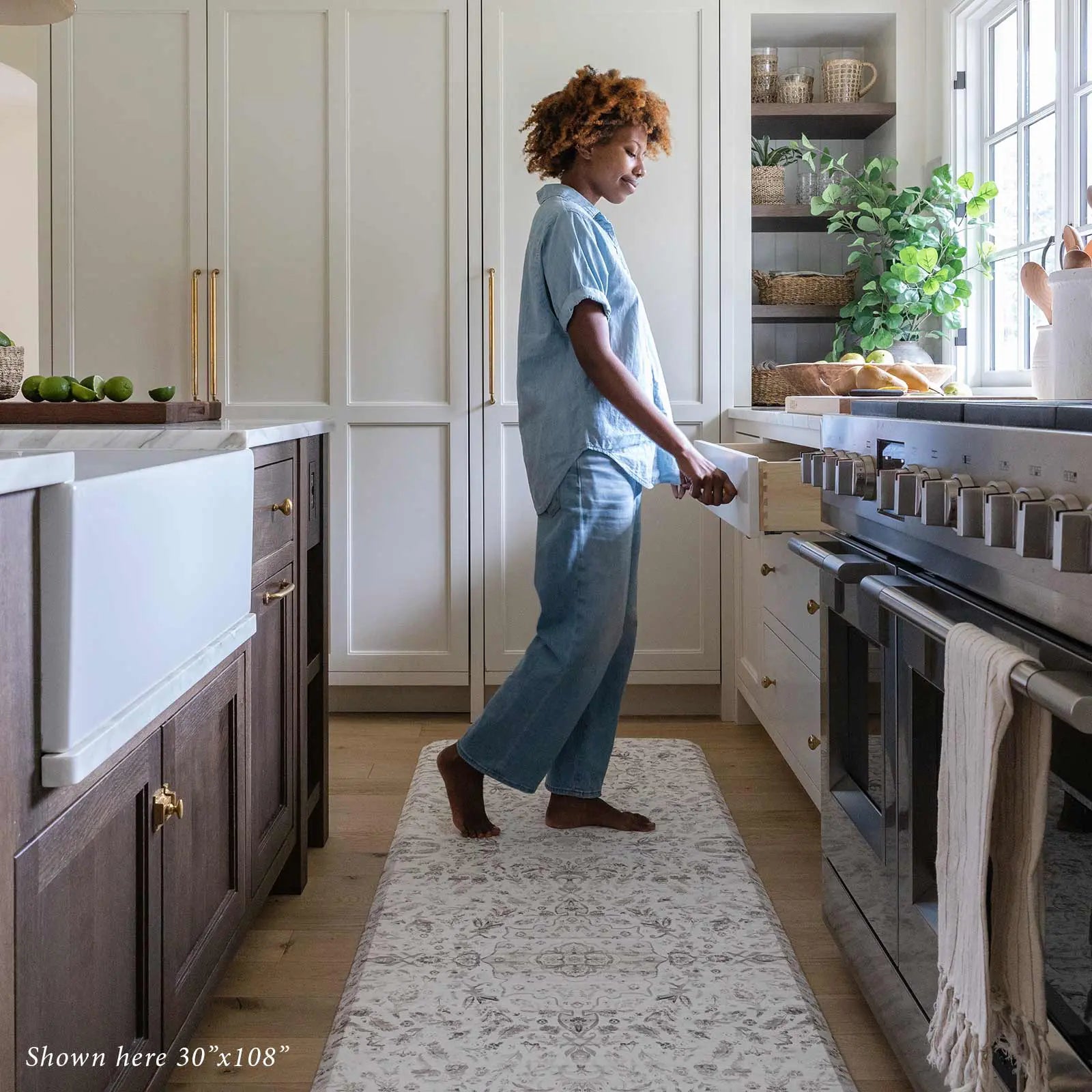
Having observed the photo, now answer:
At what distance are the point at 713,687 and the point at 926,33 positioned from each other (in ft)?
6.33

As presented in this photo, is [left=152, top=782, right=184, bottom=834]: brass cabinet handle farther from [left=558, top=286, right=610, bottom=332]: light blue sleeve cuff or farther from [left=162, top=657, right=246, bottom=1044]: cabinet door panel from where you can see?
[left=558, top=286, right=610, bottom=332]: light blue sleeve cuff

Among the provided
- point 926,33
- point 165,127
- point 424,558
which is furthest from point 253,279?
point 926,33

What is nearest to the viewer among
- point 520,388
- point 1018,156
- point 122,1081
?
point 122,1081

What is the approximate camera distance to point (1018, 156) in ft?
9.53

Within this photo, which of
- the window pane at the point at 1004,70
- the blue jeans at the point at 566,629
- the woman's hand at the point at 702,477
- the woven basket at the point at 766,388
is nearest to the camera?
the woman's hand at the point at 702,477

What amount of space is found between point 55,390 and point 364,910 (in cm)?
103

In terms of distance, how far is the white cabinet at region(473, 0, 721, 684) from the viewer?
3.23 m

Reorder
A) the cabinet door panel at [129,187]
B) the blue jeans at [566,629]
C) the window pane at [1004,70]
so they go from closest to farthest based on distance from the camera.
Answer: the blue jeans at [566,629], the window pane at [1004,70], the cabinet door panel at [129,187]

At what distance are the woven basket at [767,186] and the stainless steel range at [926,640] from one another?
1951 mm

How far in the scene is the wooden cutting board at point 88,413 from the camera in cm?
190

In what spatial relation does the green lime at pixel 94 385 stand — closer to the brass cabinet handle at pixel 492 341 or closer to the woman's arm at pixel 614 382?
the woman's arm at pixel 614 382

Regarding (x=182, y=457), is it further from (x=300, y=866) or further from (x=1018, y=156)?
(x=1018, y=156)

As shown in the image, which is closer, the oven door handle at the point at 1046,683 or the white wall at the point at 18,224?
the oven door handle at the point at 1046,683

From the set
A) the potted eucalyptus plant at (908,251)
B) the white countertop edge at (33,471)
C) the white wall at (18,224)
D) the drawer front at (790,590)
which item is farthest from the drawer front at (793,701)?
the white wall at (18,224)
